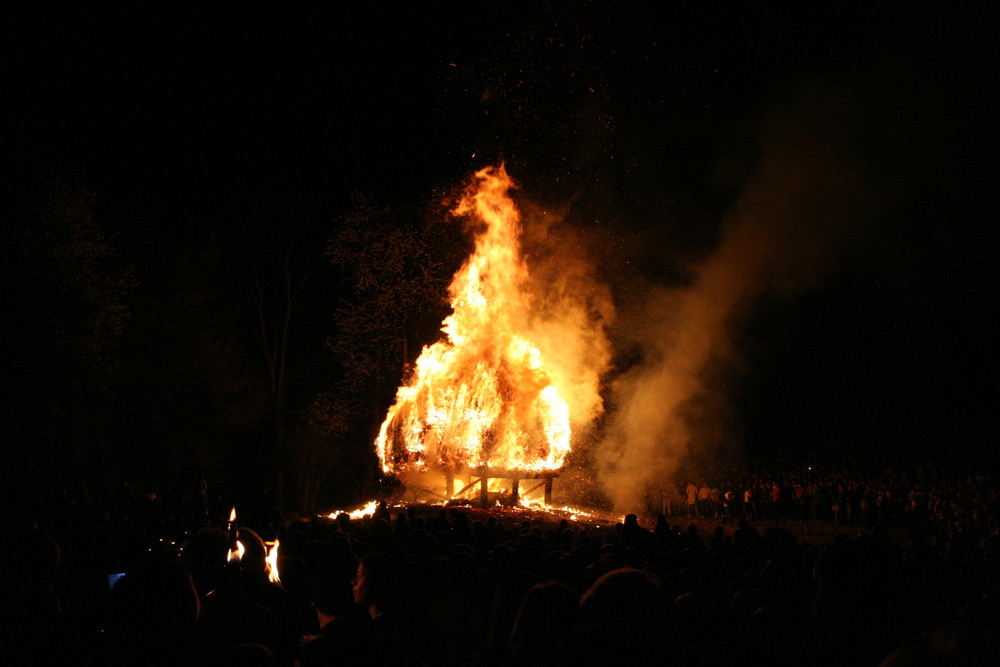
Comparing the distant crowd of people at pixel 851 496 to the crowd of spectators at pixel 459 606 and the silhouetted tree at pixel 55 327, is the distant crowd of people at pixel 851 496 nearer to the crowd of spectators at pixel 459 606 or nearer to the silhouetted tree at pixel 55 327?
the crowd of spectators at pixel 459 606

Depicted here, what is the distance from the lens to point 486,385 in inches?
787

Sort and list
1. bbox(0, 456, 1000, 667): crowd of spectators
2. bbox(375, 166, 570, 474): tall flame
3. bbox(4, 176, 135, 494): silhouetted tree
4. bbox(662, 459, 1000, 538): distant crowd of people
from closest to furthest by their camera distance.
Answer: bbox(0, 456, 1000, 667): crowd of spectators
bbox(4, 176, 135, 494): silhouetted tree
bbox(662, 459, 1000, 538): distant crowd of people
bbox(375, 166, 570, 474): tall flame

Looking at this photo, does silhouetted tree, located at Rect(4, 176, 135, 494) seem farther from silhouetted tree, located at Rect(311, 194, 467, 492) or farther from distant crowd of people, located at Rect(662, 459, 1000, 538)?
distant crowd of people, located at Rect(662, 459, 1000, 538)

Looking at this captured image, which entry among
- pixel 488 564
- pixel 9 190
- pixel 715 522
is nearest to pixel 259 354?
pixel 9 190

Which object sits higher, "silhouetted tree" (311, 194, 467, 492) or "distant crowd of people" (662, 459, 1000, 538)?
"silhouetted tree" (311, 194, 467, 492)

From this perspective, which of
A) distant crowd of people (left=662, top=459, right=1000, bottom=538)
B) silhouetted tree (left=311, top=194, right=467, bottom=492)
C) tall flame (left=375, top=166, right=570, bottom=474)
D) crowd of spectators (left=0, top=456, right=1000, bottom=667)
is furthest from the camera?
silhouetted tree (left=311, top=194, right=467, bottom=492)

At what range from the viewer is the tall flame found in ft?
64.5

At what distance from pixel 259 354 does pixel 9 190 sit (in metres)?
14.4

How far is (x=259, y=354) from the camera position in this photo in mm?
30188

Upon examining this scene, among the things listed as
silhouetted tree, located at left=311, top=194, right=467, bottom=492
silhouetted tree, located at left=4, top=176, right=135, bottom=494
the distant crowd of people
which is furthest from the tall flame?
silhouetted tree, located at left=4, top=176, right=135, bottom=494

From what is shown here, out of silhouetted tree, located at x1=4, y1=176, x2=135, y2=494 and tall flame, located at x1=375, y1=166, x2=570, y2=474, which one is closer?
silhouetted tree, located at x1=4, y1=176, x2=135, y2=494

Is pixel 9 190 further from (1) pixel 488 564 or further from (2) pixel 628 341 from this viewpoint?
(2) pixel 628 341

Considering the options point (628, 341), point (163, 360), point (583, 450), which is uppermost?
point (628, 341)

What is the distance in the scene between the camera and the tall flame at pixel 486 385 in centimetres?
1966
